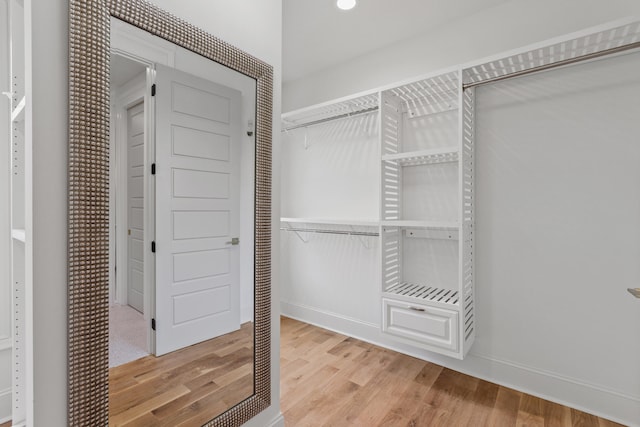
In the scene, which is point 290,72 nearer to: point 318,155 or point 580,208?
point 318,155

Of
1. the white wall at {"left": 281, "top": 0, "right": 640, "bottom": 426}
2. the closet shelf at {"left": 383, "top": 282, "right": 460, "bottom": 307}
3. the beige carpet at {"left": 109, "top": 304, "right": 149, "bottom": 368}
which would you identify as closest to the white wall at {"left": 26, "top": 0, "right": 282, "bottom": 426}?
the beige carpet at {"left": 109, "top": 304, "right": 149, "bottom": 368}

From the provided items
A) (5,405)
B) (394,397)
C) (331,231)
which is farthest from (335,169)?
(5,405)

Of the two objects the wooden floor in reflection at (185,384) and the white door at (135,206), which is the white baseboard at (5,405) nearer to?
the wooden floor in reflection at (185,384)

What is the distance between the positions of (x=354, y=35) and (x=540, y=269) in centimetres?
216

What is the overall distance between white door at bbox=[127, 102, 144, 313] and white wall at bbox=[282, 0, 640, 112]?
2.12 meters

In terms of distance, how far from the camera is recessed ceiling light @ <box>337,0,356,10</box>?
2115 millimetres

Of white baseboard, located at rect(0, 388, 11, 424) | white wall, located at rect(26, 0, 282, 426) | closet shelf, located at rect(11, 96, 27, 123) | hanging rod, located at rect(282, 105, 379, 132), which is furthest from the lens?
hanging rod, located at rect(282, 105, 379, 132)

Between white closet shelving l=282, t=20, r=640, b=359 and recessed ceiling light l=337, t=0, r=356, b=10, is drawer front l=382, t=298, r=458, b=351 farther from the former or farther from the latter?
recessed ceiling light l=337, t=0, r=356, b=10

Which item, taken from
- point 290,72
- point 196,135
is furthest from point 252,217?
point 290,72

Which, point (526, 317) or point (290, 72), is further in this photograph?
point (290, 72)

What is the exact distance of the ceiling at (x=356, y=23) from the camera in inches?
84.6

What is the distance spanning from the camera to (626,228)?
174cm

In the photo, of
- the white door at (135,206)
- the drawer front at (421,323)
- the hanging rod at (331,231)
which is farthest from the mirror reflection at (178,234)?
the hanging rod at (331,231)

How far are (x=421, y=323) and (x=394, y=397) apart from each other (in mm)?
484
